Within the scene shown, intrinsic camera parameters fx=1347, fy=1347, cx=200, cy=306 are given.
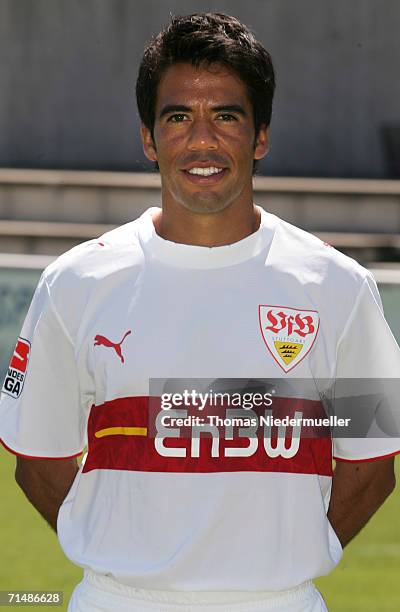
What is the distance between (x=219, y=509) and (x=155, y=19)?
12.6 meters

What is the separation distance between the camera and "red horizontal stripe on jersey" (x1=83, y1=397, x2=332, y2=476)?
8.88ft

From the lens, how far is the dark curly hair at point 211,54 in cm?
285

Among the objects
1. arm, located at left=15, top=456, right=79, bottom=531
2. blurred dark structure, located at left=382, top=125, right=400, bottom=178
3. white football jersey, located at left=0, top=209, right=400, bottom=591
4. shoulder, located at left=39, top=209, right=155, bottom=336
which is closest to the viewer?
white football jersey, located at left=0, top=209, right=400, bottom=591

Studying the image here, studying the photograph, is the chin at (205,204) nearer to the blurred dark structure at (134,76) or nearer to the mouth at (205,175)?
the mouth at (205,175)

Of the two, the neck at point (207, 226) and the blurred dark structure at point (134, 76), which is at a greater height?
the blurred dark structure at point (134, 76)

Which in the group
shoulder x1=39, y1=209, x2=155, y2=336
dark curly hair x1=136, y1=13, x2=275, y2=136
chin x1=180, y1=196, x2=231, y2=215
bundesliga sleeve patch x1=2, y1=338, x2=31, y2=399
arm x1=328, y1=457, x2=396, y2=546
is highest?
dark curly hair x1=136, y1=13, x2=275, y2=136

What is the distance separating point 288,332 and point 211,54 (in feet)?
2.00

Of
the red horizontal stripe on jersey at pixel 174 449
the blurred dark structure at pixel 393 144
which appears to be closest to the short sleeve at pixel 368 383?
the red horizontal stripe on jersey at pixel 174 449

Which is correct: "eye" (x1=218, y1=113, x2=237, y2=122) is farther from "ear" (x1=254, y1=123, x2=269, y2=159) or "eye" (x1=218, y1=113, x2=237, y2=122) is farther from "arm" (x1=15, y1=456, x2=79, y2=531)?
"arm" (x1=15, y1=456, x2=79, y2=531)

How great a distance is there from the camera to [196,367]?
275 centimetres

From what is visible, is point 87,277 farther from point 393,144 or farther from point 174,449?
point 393,144

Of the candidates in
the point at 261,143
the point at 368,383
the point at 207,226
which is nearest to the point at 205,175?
the point at 207,226

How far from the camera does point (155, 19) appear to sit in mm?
14742

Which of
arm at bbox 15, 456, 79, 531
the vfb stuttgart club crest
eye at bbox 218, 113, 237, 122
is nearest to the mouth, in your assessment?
eye at bbox 218, 113, 237, 122
